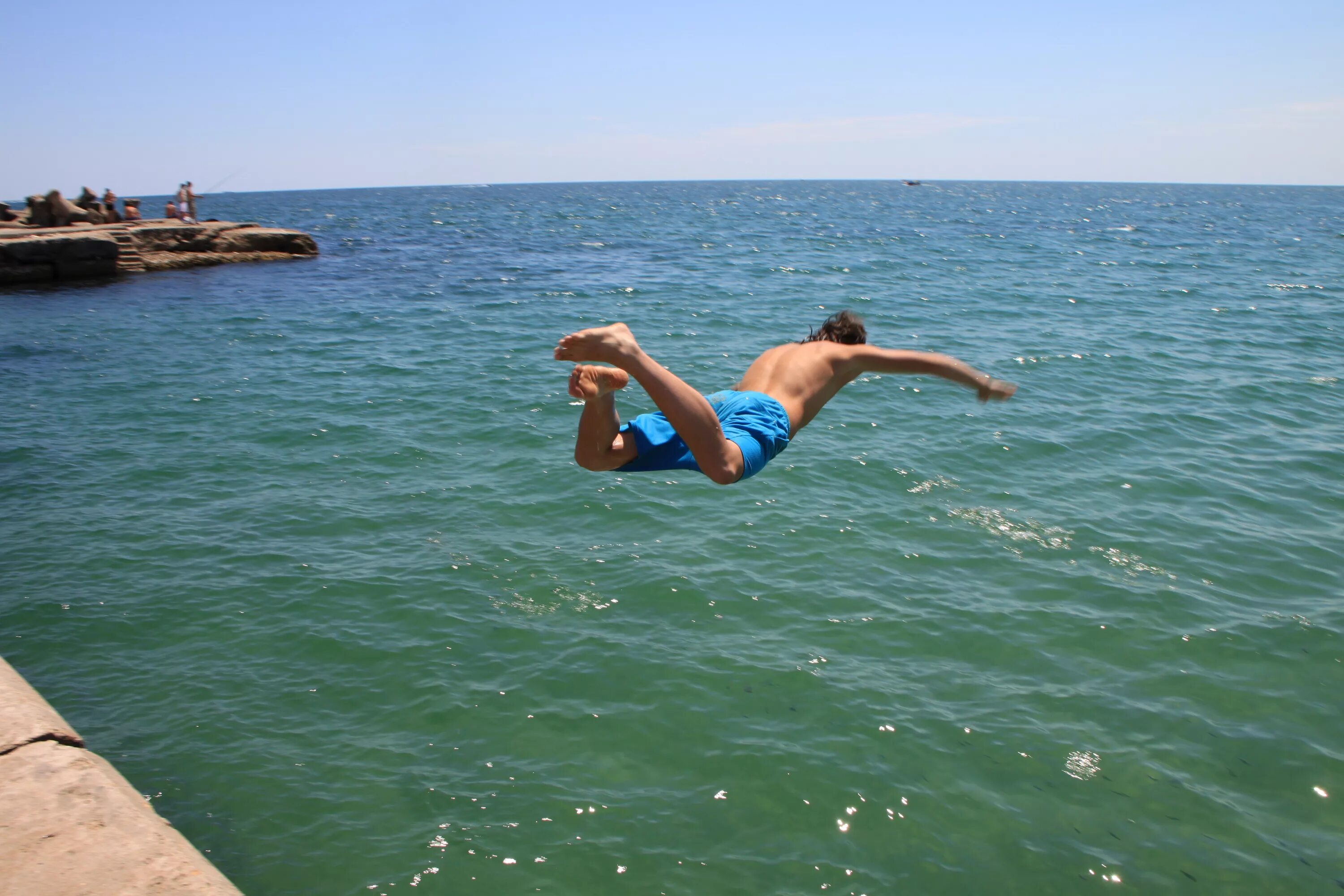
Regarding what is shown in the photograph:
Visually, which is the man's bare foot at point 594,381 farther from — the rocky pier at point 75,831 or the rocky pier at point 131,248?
the rocky pier at point 131,248

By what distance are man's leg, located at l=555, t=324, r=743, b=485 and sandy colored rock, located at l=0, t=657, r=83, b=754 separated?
2.90 meters

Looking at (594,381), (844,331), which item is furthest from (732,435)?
(844,331)

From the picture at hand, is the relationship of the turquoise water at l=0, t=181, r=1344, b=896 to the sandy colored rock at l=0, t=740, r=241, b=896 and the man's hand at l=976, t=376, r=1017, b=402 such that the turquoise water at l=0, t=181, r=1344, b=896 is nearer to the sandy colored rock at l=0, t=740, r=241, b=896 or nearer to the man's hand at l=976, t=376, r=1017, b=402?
the sandy colored rock at l=0, t=740, r=241, b=896

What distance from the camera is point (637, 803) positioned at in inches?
213

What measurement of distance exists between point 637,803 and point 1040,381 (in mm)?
12130

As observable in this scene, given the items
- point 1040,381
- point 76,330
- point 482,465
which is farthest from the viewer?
point 76,330

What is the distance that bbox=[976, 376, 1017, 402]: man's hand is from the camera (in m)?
5.06

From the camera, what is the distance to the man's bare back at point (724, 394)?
4.11 meters

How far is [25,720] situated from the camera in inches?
158

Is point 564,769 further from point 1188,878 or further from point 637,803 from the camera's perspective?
point 1188,878

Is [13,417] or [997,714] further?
[13,417]

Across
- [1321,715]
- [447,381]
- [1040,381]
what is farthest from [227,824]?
[1040,381]

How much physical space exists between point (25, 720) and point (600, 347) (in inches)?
125

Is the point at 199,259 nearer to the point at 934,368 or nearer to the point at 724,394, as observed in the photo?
the point at 724,394
